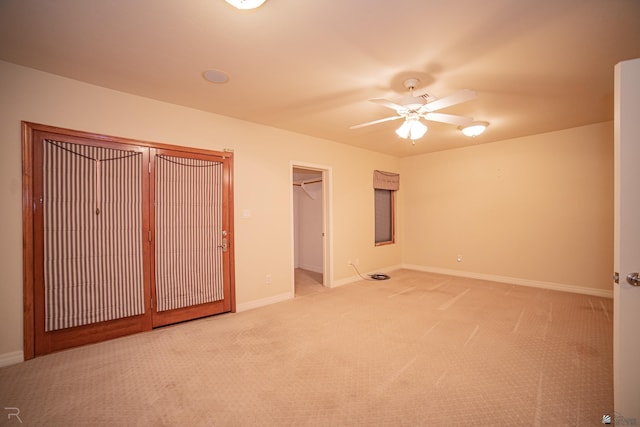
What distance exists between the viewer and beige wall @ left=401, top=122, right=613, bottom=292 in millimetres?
3910

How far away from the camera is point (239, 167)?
11.5 ft

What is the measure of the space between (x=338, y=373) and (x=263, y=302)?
6.25 feet

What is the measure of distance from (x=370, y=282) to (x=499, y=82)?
3.54 meters

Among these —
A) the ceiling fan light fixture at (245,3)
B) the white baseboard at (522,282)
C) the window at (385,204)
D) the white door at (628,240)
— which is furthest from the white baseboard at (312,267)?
the ceiling fan light fixture at (245,3)

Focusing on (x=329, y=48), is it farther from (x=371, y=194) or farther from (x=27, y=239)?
(x=371, y=194)

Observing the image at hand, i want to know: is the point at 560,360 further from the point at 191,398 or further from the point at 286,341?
the point at 191,398

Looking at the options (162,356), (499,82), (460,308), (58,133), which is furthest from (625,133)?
(58,133)

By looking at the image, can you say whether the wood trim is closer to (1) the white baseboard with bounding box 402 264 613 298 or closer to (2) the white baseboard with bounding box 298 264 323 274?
(2) the white baseboard with bounding box 298 264 323 274

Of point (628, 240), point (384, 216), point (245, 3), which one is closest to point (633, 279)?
point (628, 240)

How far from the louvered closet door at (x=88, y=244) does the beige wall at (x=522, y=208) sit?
5.20 metres

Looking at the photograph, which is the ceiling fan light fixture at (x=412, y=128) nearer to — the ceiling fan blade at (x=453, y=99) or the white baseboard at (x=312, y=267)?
the ceiling fan blade at (x=453, y=99)

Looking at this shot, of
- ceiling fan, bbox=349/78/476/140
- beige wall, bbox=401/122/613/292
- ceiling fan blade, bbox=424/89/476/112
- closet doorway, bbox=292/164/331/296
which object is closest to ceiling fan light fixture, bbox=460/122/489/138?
ceiling fan, bbox=349/78/476/140

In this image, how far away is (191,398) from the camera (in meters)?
1.82

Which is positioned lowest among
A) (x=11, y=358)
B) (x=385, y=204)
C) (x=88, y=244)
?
(x=11, y=358)
